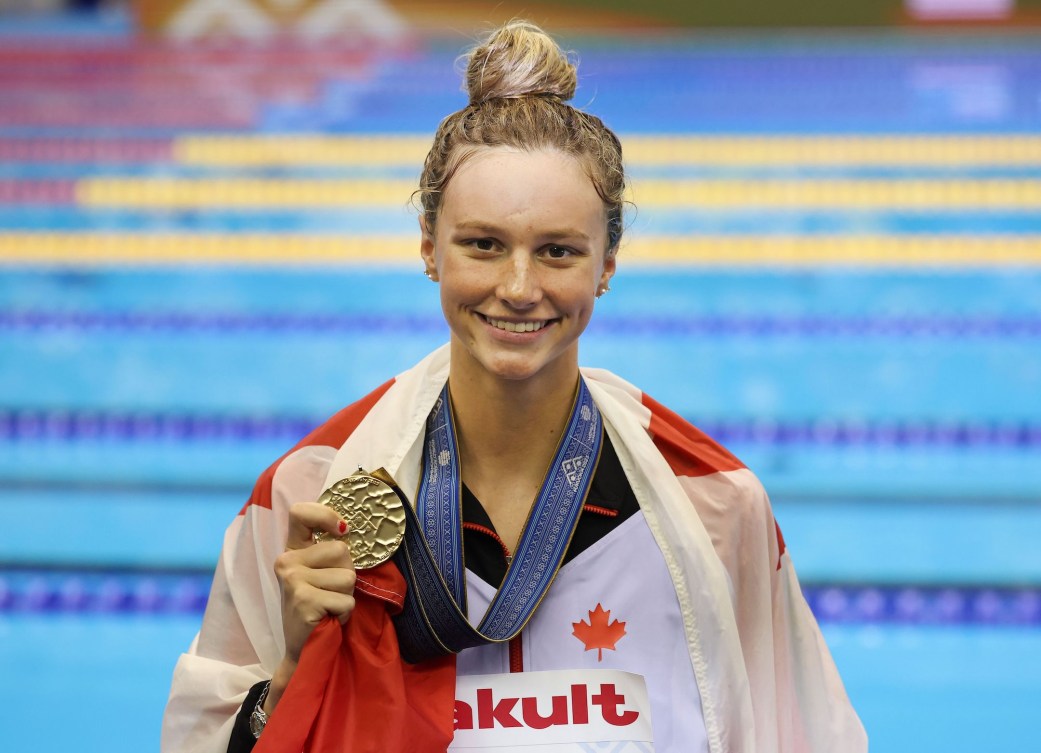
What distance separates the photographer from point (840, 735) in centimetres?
136

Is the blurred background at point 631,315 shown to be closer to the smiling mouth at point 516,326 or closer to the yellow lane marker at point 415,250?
the yellow lane marker at point 415,250

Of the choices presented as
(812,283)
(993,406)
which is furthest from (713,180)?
(993,406)

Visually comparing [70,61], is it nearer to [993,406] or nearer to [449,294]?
[993,406]

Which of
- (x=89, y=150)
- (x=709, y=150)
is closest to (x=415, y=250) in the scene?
(x=709, y=150)

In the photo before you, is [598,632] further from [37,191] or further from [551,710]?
[37,191]

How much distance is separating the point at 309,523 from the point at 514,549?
0.22 metres

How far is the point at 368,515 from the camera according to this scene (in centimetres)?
119

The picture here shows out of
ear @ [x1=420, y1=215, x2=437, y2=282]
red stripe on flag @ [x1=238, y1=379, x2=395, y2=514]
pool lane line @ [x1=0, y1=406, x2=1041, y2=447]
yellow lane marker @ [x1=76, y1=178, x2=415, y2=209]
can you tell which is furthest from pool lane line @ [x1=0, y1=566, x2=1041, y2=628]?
yellow lane marker @ [x1=76, y1=178, x2=415, y2=209]

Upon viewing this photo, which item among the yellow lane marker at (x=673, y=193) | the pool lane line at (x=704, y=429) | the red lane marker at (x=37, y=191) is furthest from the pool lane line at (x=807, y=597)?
the red lane marker at (x=37, y=191)

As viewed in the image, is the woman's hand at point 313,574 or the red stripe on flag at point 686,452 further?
the red stripe on flag at point 686,452

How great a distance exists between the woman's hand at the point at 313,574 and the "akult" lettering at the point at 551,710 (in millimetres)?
168

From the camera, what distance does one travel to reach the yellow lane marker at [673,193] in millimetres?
6602

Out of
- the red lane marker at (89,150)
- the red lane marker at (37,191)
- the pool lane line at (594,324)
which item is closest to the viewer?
the pool lane line at (594,324)

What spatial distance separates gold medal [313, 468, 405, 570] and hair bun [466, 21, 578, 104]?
39 cm
